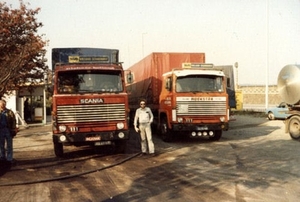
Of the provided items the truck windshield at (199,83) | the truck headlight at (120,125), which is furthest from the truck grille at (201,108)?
the truck headlight at (120,125)

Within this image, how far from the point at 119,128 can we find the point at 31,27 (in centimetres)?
932

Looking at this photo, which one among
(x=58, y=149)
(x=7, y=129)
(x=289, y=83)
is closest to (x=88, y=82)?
(x=58, y=149)

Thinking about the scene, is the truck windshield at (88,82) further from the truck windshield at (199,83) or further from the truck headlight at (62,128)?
the truck windshield at (199,83)

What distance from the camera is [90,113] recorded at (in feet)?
37.4

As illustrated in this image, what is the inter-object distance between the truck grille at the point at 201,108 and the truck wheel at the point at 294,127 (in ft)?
11.8

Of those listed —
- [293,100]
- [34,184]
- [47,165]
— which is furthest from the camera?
[293,100]

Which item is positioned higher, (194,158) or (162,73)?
(162,73)

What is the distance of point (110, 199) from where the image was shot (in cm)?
688

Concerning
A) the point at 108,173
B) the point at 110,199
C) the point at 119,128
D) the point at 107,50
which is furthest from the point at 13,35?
the point at 110,199

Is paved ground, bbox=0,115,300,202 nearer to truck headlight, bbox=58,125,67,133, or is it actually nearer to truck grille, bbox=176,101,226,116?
truck headlight, bbox=58,125,67,133

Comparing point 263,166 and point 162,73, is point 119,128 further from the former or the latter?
point 162,73

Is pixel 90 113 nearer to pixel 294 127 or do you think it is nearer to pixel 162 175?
pixel 162 175

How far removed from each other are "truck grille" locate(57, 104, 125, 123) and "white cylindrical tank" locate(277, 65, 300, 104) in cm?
791

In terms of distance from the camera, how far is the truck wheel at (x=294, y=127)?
52.2ft
